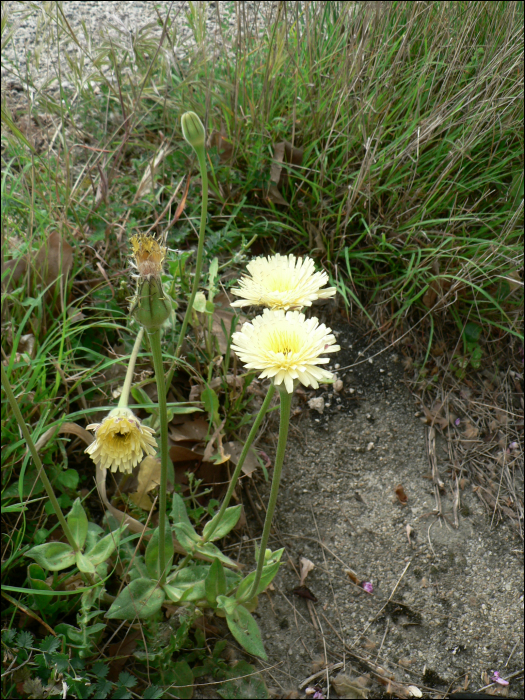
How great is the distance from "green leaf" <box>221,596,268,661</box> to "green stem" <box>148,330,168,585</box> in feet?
0.60

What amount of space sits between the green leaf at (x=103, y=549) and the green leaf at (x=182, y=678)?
328mm

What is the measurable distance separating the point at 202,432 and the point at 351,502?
0.55m

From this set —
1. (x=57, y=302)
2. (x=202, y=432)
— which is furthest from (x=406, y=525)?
(x=57, y=302)

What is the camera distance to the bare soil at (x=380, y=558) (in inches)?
62.1

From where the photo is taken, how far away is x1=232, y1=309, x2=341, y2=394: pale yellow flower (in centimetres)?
90

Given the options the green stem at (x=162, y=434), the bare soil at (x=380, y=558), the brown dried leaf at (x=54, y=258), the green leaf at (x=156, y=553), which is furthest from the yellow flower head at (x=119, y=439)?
the brown dried leaf at (x=54, y=258)

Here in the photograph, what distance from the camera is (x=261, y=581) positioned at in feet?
4.14

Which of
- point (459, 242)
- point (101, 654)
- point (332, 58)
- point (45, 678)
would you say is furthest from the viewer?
point (332, 58)

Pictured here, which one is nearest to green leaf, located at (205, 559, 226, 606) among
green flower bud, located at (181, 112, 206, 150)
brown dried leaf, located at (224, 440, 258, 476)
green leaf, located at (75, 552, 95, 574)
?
green leaf, located at (75, 552, 95, 574)

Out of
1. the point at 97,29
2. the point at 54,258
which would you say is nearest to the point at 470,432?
the point at 54,258

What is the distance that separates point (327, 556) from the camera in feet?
5.60

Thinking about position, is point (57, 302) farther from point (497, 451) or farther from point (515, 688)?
point (515, 688)

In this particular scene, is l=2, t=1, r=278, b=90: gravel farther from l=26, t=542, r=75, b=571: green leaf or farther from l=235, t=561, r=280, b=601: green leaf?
l=235, t=561, r=280, b=601: green leaf

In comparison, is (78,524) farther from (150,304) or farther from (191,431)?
(150,304)
